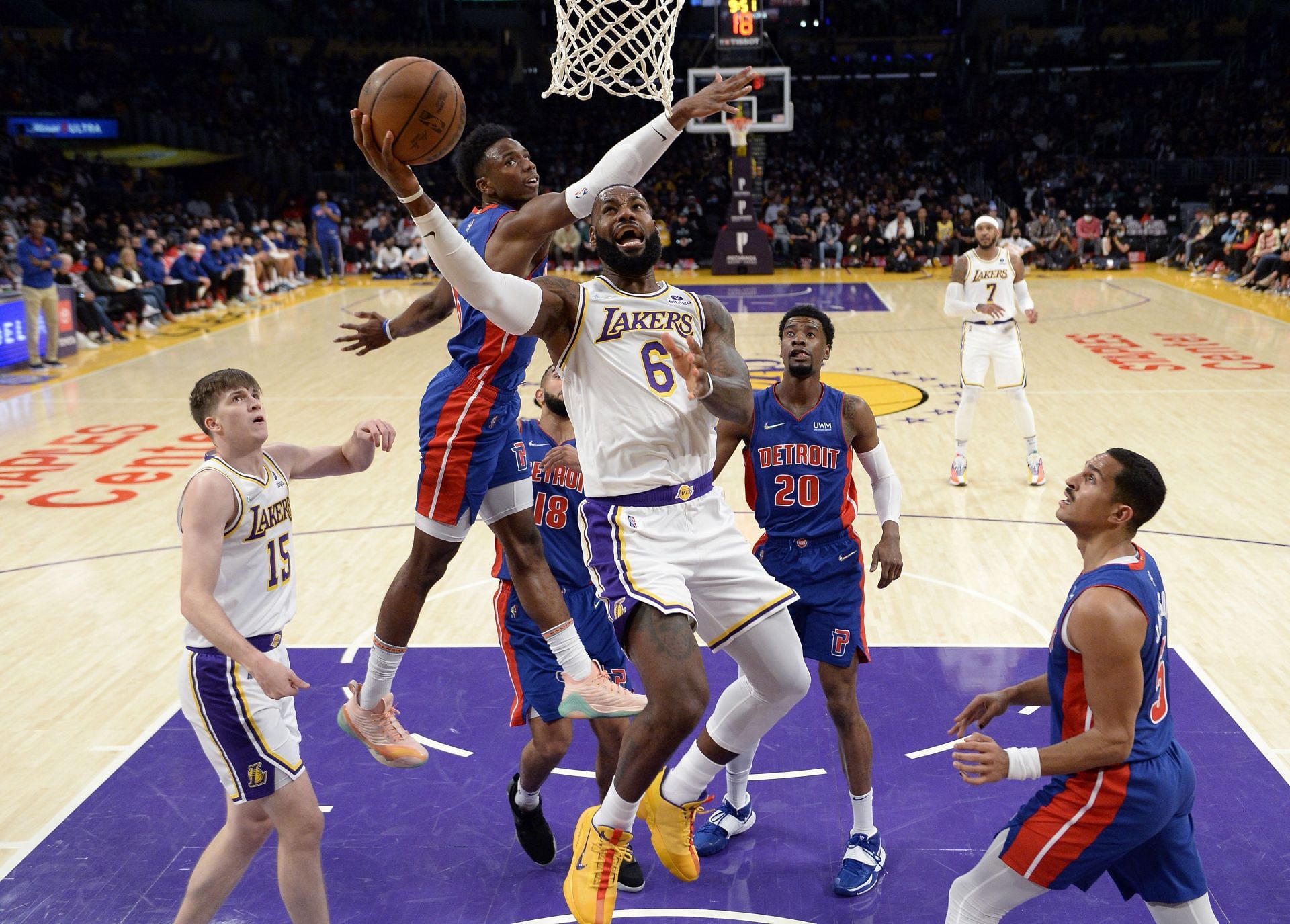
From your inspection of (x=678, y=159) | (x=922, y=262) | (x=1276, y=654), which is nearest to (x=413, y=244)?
(x=678, y=159)

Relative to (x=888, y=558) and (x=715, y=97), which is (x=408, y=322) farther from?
(x=888, y=558)

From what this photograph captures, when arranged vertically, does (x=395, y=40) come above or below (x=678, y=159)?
above

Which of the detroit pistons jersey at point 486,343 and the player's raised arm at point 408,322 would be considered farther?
the player's raised arm at point 408,322

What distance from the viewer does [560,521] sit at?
477cm

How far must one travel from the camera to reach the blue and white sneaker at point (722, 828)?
435 cm

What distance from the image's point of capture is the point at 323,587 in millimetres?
7227

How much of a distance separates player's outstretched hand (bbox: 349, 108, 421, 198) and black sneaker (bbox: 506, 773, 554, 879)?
2.25 m

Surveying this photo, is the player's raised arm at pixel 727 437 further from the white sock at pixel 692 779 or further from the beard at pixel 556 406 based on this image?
the white sock at pixel 692 779

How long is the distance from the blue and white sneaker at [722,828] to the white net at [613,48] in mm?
2874

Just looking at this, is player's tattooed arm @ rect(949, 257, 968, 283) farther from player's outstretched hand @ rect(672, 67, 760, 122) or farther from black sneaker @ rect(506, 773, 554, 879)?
black sneaker @ rect(506, 773, 554, 879)

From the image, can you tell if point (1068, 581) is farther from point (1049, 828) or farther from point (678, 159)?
point (678, 159)

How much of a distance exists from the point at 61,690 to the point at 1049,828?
4.78m

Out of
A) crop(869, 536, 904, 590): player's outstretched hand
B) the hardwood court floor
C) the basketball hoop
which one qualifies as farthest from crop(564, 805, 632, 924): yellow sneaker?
the basketball hoop

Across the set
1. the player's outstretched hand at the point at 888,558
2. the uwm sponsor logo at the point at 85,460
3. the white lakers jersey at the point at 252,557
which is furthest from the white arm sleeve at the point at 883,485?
the uwm sponsor logo at the point at 85,460
